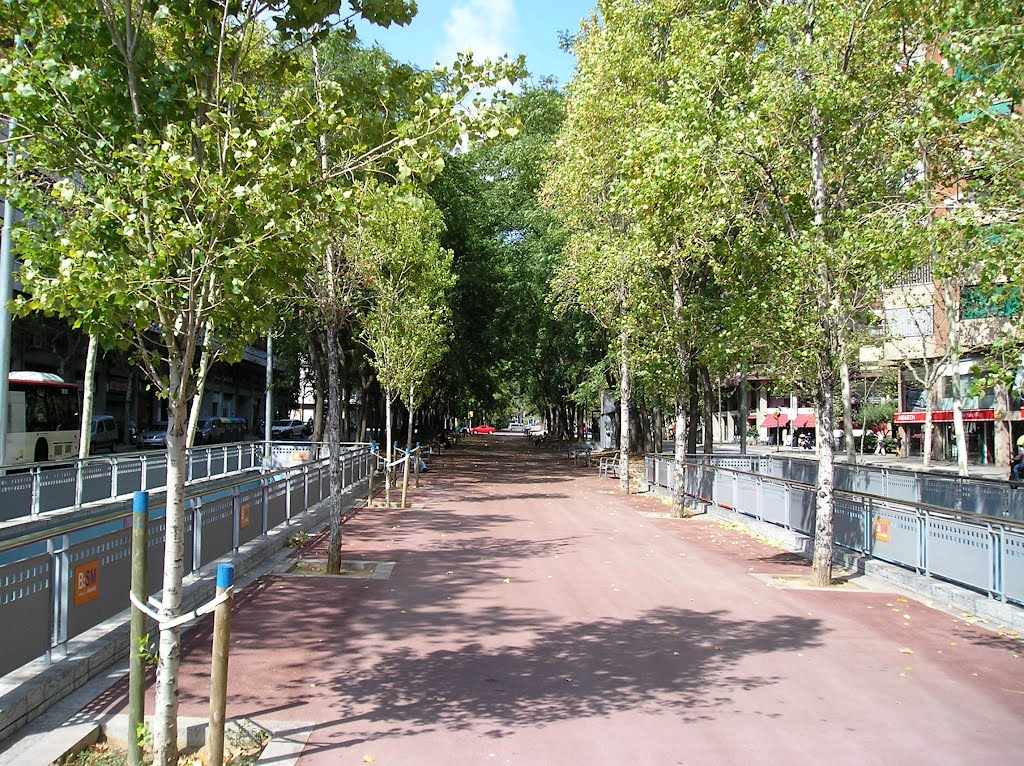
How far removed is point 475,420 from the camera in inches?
5531

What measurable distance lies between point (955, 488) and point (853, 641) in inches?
378

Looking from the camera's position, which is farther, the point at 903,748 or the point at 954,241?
the point at 954,241

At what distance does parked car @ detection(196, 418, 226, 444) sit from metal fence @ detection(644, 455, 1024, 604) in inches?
1500

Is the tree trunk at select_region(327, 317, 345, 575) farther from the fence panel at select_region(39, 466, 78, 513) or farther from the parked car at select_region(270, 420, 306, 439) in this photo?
the parked car at select_region(270, 420, 306, 439)

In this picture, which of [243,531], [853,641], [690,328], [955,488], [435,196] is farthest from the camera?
[435,196]

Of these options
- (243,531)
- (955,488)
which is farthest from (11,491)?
(955,488)

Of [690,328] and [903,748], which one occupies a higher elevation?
[690,328]

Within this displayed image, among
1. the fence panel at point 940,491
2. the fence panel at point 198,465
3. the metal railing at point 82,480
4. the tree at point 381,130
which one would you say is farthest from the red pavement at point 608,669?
the fence panel at point 198,465

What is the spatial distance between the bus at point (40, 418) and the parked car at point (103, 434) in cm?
833

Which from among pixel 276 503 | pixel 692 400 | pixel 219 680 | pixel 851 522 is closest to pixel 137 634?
pixel 219 680

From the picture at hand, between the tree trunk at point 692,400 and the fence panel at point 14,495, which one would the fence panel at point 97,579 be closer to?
the fence panel at point 14,495

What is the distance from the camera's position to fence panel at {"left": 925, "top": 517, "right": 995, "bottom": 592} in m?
9.02

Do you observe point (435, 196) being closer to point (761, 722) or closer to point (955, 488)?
point (955, 488)

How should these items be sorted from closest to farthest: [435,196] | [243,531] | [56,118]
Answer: [56,118] → [243,531] → [435,196]
